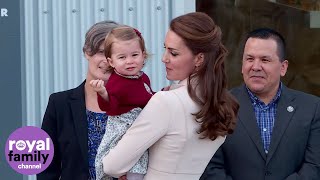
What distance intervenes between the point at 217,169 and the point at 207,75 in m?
0.92

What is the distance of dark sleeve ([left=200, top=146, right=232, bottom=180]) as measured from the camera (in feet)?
11.1

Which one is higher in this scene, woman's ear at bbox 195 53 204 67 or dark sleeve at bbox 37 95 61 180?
woman's ear at bbox 195 53 204 67

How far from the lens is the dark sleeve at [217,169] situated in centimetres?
339

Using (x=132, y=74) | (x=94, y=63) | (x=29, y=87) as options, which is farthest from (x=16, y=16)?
(x=132, y=74)

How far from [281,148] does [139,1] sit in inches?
71.9

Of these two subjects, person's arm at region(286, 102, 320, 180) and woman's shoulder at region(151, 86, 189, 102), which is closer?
woman's shoulder at region(151, 86, 189, 102)

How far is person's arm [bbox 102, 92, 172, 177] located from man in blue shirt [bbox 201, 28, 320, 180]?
92 centimetres

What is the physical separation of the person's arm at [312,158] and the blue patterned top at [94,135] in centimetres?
103
